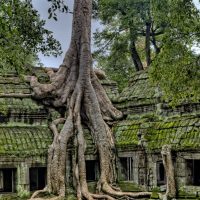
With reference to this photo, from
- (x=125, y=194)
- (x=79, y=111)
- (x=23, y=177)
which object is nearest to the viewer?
(x=125, y=194)

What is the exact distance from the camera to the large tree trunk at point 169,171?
43.6 ft

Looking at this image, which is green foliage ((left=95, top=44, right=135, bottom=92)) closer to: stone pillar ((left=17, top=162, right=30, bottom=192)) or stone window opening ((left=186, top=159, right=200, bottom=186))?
stone pillar ((left=17, top=162, right=30, bottom=192))

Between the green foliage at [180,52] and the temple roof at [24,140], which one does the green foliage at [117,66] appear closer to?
the temple roof at [24,140]

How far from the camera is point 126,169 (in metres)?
15.9

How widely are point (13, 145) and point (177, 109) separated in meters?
4.82

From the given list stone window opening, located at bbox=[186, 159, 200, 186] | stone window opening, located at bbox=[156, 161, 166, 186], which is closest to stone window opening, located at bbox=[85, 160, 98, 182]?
stone window opening, located at bbox=[156, 161, 166, 186]

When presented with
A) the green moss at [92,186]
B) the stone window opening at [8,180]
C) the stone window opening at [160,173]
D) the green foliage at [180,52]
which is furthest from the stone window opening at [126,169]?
the green foliage at [180,52]

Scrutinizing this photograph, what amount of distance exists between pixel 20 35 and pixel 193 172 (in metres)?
6.05

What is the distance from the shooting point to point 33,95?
52.8 feet

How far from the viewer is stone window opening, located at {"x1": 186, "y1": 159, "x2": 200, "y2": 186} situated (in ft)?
44.1

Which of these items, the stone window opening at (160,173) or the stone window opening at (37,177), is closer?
the stone window opening at (160,173)

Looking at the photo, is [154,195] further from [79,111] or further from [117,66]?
[117,66]

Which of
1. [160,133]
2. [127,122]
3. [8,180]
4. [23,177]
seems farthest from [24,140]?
[160,133]

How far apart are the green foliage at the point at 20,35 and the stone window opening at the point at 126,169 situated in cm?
510
